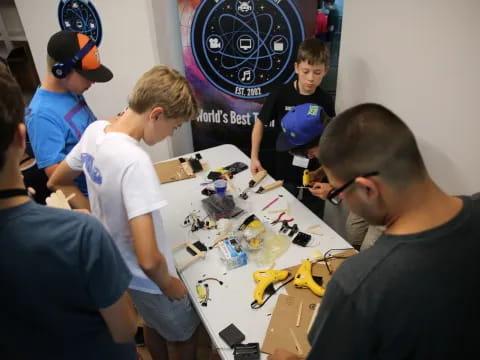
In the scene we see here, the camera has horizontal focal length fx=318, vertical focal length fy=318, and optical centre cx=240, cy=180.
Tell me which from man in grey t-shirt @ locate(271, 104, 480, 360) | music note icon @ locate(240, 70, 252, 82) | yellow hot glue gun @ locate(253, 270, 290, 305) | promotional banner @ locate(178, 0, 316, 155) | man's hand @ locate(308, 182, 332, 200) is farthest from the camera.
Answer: music note icon @ locate(240, 70, 252, 82)

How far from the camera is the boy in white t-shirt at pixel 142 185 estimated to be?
115cm

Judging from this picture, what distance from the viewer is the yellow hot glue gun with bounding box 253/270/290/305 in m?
1.43

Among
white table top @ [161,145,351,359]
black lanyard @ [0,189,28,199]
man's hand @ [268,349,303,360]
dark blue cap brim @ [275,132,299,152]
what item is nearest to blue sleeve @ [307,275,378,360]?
man's hand @ [268,349,303,360]

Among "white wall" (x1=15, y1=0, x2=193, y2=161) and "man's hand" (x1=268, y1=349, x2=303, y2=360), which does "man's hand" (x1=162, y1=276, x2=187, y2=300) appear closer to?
"man's hand" (x1=268, y1=349, x2=303, y2=360)

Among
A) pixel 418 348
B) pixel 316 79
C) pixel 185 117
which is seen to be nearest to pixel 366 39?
pixel 316 79

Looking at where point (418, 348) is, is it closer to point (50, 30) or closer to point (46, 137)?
point (46, 137)

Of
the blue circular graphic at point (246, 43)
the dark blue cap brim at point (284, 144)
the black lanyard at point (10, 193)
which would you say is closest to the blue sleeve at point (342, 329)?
the black lanyard at point (10, 193)

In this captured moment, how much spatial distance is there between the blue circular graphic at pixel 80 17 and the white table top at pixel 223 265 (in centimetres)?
172

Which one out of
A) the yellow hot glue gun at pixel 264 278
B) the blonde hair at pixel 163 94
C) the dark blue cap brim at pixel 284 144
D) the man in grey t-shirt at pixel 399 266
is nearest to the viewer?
the man in grey t-shirt at pixel 399 266

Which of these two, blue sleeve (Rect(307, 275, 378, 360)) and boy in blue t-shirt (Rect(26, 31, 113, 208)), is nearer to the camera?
blue sleeve (Rect(307, 275, 378, 360))

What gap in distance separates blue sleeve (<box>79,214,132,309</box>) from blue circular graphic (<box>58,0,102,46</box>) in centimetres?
269

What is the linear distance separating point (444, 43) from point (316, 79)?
2.49 ft

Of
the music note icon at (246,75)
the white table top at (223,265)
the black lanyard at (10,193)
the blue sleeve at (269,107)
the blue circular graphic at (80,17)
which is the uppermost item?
the blue circular graphic at (80,17)

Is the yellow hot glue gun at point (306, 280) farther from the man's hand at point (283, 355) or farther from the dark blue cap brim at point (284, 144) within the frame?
the dark blue cap brim at point (284, 144)
